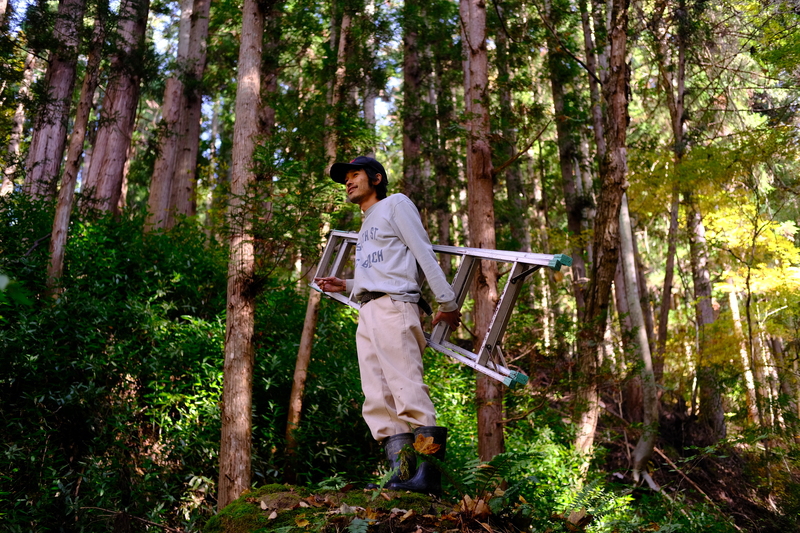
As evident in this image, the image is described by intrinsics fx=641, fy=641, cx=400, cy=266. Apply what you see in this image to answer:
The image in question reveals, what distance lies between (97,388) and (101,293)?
5.45 ft

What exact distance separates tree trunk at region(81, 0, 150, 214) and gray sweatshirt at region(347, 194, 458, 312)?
24.2 feet

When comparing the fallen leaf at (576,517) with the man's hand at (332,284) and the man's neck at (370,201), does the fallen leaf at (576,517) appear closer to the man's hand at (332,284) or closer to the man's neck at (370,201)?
the man's hand at (332,284)

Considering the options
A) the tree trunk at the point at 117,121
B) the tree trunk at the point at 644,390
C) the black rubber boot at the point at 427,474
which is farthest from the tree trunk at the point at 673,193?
the black rubber boot at the point at 427,474

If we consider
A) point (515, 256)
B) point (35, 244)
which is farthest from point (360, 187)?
point (35, 244)

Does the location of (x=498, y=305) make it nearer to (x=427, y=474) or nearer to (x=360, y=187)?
(x=427, y=474)

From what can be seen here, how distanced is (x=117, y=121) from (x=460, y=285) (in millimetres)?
8697

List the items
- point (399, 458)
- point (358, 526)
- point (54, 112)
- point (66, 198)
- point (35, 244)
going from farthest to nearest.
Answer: point (54, 112), point (35, 244), point (66, 198), point (399, 458), point (358, 526)

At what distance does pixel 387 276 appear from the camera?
4.23 metres

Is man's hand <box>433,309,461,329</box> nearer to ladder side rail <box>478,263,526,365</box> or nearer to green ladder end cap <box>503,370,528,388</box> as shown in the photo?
ladder side rail <box>478,263,526,365</box>

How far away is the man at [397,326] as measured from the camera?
4.03m

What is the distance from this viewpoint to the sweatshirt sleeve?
402cm

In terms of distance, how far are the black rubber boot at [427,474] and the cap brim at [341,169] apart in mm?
1901

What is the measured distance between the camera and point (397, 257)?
4.28 metres

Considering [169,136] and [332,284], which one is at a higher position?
[169,136]
